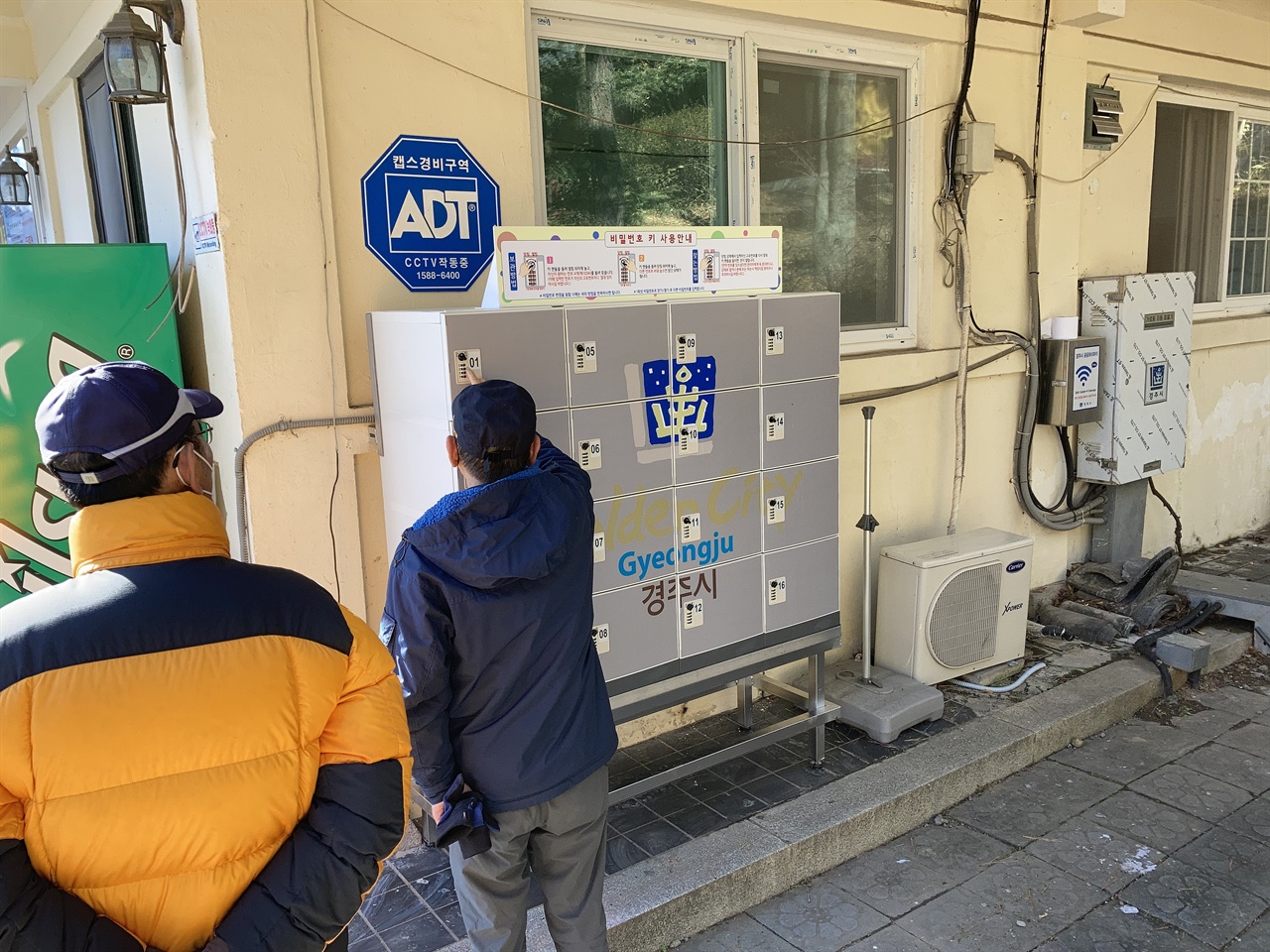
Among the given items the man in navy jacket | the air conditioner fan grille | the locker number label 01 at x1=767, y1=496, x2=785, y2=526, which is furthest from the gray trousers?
the air conditioner fan grille

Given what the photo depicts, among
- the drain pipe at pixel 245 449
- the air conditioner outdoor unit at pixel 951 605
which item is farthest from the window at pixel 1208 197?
the drain pipe at pixel 245 449

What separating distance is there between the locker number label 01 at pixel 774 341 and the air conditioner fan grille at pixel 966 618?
65.5 inches

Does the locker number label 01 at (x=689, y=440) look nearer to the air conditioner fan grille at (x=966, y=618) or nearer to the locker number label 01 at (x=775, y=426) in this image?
the locker number label 01 at (x=775, y=426)

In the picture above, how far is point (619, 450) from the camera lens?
322 centimetres

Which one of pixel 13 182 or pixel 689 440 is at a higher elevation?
pixel 13 182

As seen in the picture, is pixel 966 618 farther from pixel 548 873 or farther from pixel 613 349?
pixel 548 873

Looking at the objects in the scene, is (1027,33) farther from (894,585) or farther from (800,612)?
(800,612)

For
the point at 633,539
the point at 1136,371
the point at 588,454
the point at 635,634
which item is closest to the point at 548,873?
the point at 635,634

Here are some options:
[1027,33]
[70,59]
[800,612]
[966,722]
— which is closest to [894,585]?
[966,722]

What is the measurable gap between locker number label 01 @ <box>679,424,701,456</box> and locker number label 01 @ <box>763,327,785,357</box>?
454 mm

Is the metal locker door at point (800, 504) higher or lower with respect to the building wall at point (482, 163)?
lower

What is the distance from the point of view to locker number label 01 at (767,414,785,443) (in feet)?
11.8

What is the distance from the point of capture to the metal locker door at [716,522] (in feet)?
11.2

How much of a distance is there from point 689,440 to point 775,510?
524mm
